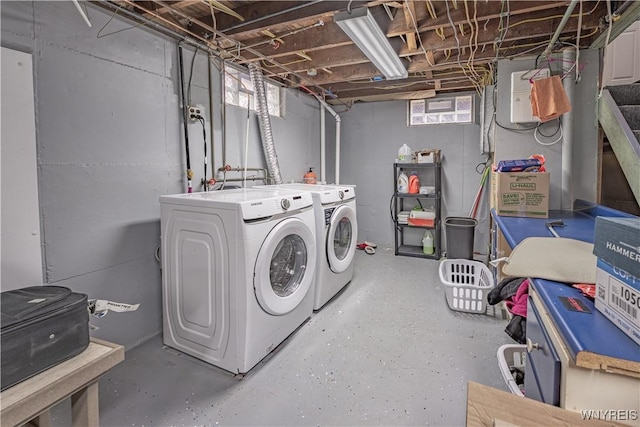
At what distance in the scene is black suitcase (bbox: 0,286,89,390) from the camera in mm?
996

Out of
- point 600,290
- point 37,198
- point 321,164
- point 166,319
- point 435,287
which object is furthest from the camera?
point 321,164

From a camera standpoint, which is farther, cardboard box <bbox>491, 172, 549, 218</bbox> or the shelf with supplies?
the shelf with supplies

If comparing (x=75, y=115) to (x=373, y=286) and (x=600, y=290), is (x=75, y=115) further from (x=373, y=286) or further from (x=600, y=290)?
(x=373, y=286)

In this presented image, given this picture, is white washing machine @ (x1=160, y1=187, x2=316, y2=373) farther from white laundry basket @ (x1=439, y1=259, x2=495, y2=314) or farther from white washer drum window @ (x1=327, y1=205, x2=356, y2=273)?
white laundry basket @ (x1=439, y1=259, x2=495, y2=314)

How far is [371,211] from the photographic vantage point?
485 centimetres

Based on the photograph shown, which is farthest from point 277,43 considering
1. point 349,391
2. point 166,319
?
point 349,391

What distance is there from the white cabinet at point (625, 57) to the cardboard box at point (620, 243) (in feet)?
10.8

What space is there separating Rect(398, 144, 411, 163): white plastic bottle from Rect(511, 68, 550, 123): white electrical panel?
1638 millimetres

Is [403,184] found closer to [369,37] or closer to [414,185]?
[414,185]

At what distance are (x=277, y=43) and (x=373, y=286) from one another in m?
2.50

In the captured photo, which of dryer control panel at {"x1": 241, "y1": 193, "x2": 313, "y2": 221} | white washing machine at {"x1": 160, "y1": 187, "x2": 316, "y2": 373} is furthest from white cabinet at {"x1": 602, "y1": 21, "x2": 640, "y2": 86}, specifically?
white washing machine at {"x1": 160, "y1": 187, "x2": 316, "y2": 373}

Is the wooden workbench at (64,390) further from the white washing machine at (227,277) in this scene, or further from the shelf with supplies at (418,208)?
the shelf with supplies at (418,208)

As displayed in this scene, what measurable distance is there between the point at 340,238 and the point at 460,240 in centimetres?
156

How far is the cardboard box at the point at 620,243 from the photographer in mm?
682
